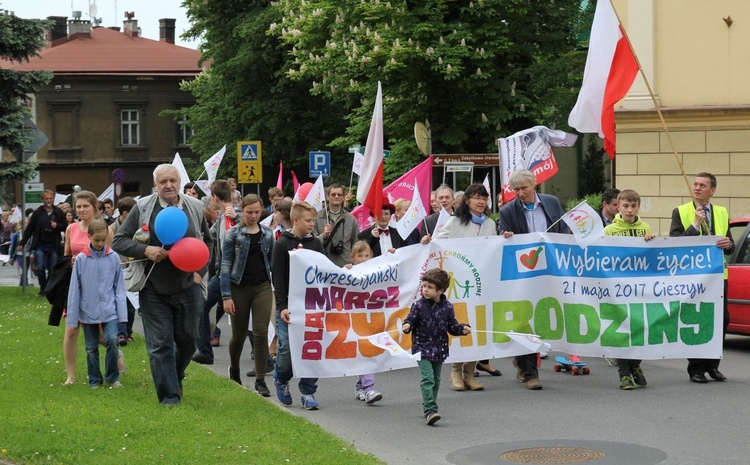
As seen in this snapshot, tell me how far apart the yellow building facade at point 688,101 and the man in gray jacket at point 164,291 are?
16.5m

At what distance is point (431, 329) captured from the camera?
10.5 meters

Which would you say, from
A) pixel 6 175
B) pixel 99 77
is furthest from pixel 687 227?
pixel 99 77

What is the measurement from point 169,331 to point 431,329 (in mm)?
2052

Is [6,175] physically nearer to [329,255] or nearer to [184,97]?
[329,255]

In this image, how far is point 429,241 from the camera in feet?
39.9

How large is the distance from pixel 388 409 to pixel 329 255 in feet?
8.38

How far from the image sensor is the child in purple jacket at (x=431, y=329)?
10.4 m

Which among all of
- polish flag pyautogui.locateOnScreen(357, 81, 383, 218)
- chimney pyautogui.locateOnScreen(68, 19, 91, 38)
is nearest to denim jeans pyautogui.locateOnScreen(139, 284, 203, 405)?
polish flag pyautogui.locateOnScreen(357, 81, 383, 218)

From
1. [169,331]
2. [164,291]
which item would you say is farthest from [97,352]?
[164,291]

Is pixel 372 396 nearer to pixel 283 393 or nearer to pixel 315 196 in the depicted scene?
pixel 283 393

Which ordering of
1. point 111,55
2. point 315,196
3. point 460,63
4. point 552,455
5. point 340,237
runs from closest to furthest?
point 552,455 → point 340,237 → point 315,196 → point 460,63 → point 111,55

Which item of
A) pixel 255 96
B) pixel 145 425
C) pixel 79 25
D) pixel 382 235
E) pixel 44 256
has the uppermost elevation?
pixel 79 25

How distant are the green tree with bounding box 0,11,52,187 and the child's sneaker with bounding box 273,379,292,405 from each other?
17.7 meters

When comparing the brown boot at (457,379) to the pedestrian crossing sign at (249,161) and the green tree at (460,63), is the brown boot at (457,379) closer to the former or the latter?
the pedestrian crossing sign at (249,161)
